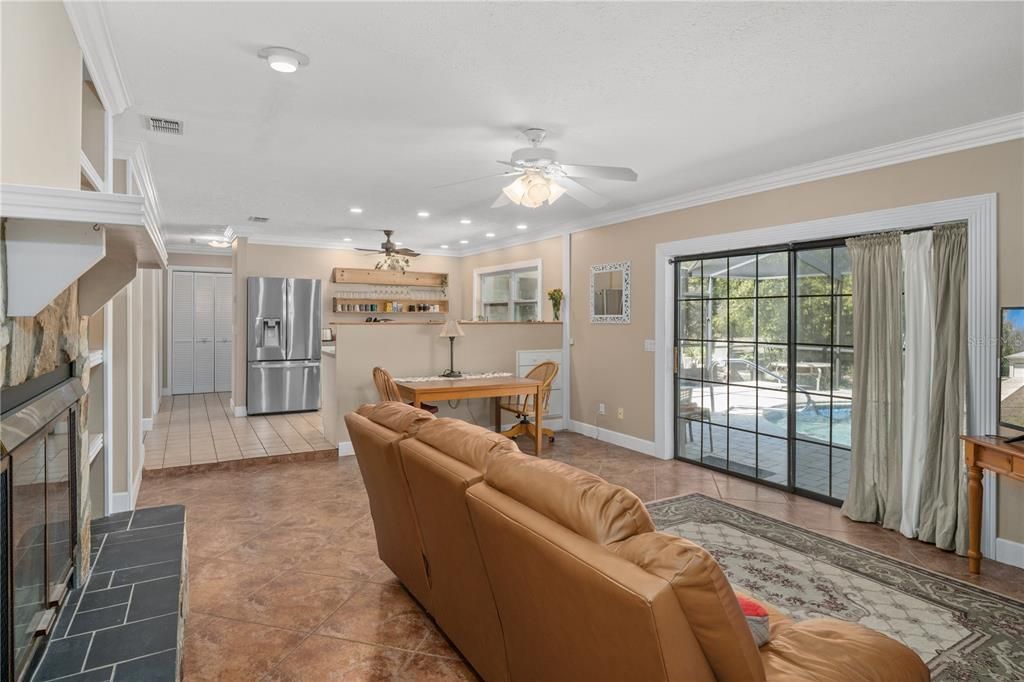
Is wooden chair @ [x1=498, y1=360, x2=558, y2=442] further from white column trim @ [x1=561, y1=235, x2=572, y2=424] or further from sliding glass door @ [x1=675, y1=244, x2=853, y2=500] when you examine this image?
sliding glass door @ [x1=675, y1=244, x2=853, y2=500]

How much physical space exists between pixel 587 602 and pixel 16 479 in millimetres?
1421

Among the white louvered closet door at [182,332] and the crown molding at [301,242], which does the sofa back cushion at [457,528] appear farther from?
the white louvered closet door at [182,332]

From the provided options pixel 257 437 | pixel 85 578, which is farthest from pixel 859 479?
pixel 257 437

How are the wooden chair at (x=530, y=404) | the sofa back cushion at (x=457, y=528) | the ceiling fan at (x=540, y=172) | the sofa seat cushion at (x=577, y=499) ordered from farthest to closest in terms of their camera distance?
1. the wooden chair at (x=530, y=404)
2. the ceiling fan at (x=540, y=172)
3. the sofa back cushion at (x=457, y=528)
4. the sofa seat cushion at (x=577, y=499)

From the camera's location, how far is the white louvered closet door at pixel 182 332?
29.4 ft

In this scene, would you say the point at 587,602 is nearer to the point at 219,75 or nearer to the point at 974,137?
the point at 219,75

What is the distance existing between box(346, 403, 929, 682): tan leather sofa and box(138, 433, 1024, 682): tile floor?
1.53ft

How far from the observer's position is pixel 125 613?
1.85 meters

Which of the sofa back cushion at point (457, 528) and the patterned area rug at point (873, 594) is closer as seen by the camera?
the sofa back cushion at point (457, 528)

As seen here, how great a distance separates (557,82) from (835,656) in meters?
2.44

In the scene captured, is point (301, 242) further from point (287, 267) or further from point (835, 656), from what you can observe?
point (835, 656)

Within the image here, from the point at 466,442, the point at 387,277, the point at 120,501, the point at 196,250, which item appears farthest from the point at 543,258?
the point at 196,250

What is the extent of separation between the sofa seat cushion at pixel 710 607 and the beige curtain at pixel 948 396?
2985 mm

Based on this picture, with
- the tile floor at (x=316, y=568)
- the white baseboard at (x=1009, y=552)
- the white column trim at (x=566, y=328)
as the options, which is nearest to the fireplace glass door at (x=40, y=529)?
the tile floor at (x=316, y=568)
